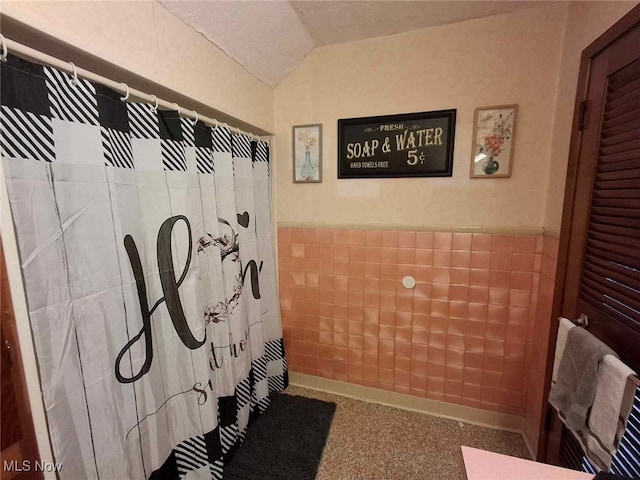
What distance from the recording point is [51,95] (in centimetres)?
74

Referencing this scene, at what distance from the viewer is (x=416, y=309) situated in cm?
171

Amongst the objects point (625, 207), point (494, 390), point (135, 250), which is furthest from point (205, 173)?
point (494, 390)

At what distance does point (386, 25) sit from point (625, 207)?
136 centimetres

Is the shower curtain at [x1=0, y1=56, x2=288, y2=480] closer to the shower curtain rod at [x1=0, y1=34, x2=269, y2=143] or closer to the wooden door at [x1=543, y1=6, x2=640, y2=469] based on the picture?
the shower curtain rod at [x1=0, y1=34, x2=269, y2=143]

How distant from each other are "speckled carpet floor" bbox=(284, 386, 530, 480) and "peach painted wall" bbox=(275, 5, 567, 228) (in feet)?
3.97

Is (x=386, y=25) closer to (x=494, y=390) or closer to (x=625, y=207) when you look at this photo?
(x=625, y=207)

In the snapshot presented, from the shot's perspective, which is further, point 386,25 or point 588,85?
point 386,25

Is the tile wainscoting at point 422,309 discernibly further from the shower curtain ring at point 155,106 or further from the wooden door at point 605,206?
the shower curtain ring at point 155,106

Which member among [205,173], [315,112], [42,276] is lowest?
[42,276]

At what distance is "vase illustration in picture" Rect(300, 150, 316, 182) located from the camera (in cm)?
180

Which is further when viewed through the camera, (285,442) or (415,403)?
(415,403)

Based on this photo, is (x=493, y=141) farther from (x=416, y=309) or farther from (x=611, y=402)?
(x=611, y=402)

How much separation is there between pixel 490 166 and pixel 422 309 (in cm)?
89

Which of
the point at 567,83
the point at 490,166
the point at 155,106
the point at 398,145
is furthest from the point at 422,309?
the point at 155,106
